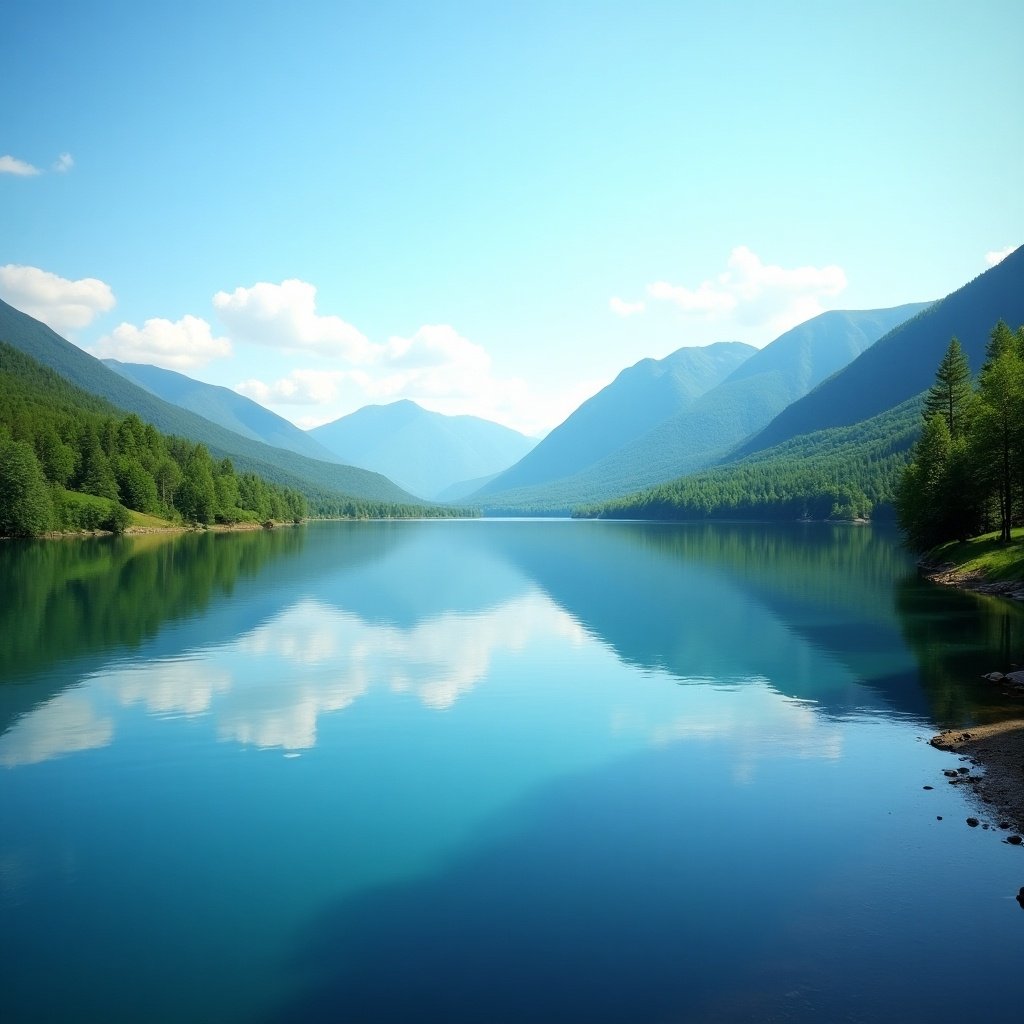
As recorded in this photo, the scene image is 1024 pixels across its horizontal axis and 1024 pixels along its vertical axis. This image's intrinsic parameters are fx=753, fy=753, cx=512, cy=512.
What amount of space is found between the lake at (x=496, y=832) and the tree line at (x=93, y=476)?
97.0 m

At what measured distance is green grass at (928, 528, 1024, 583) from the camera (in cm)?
6219

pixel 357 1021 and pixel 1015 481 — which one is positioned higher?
pixel 1015 481

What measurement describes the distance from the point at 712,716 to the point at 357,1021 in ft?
65.0

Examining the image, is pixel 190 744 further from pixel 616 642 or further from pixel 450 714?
pixel 616 642

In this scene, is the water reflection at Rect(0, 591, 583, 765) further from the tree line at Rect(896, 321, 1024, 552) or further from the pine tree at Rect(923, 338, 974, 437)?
the pine tree at Rect(923, 338, 974, 437)

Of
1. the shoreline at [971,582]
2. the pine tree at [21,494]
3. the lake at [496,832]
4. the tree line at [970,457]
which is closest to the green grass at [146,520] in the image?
the pine tree at [21,494]

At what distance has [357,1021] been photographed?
1135cm

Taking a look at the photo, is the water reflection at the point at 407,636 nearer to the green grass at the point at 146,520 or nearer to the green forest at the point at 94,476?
the green forest at the point at 94,476

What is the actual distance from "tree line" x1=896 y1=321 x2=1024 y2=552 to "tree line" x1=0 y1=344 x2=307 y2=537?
5071 inches

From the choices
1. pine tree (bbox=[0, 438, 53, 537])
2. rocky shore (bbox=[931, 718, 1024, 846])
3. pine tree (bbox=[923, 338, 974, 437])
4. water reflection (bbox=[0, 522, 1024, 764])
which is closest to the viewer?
rocky shore (bbox=[931, 718, 1024, 846])

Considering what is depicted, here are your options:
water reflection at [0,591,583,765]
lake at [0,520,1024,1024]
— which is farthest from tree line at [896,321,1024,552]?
water reflection at [0,591,583,765]

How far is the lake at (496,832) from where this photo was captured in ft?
40.4

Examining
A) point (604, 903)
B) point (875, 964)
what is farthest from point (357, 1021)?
point (875, 964)

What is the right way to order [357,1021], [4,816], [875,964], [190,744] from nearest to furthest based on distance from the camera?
[357,1021] < [875,964] < [4,816] < [190,744]
